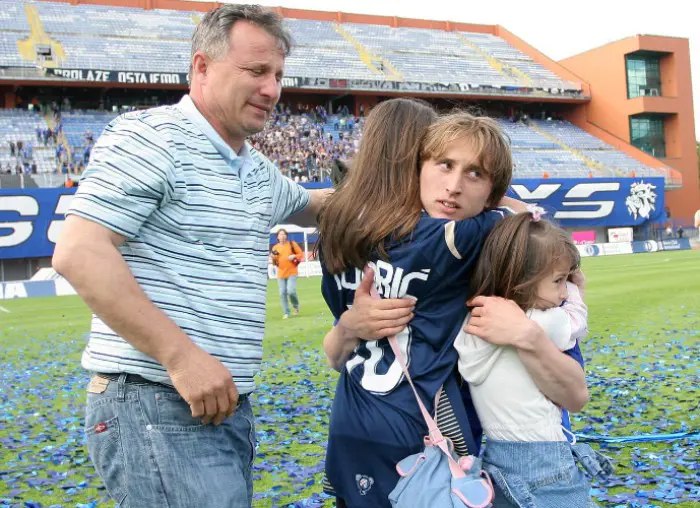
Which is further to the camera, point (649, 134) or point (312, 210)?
point (649, 134)

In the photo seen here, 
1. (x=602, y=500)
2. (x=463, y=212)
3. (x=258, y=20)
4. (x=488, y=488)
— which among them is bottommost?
(x=602, y=500)

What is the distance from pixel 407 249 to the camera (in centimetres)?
236

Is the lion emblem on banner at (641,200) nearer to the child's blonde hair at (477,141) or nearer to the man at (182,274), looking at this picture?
the child's blonde hair at (477,141)

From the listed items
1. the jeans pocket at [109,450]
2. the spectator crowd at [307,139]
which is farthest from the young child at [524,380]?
the spectator crowd at [307,139]

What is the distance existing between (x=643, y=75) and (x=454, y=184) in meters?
55.3

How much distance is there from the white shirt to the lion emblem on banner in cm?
4294

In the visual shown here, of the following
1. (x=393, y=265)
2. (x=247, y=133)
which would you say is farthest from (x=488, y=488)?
(x=247, y=133)

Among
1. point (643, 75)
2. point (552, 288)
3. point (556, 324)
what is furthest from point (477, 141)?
point (643, 75)

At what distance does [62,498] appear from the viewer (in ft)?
16.3

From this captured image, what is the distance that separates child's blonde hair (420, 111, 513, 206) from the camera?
2.41 metres

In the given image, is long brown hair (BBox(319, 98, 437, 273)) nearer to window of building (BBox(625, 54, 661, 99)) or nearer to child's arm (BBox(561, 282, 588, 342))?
child's arm (BBox(561, 282, 588, 342))

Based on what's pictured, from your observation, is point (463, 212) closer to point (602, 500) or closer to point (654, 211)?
point (602, 500)

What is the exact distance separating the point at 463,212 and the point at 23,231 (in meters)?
31.8

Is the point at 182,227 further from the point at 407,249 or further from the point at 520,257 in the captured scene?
the point at 520,257
